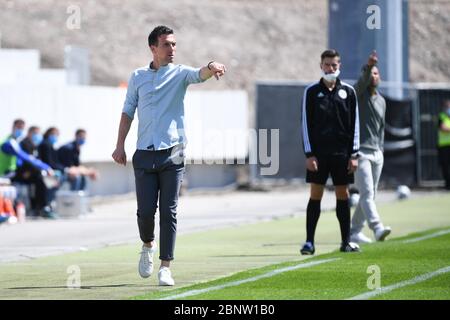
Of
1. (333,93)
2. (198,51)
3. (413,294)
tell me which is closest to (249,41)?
(198,51)

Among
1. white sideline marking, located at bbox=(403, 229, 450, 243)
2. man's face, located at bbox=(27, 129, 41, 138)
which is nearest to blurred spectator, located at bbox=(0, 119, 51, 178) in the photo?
man's face, located at bbox=(27, 129, 41, 138)

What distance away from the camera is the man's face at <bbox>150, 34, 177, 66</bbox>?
1272 cm

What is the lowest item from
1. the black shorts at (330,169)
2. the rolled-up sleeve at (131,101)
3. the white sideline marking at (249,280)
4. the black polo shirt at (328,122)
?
the white sideline marking at (249,280)

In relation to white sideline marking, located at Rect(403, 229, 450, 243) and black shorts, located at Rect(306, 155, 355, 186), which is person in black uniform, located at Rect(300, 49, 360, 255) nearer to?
black shorts, located at Rect(306, 155, 355, 186)

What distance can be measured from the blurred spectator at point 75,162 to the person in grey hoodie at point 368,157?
11.6m

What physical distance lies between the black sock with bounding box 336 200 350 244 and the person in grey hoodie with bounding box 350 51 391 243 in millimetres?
1481

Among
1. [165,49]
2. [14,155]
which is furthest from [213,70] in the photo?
[14,155]

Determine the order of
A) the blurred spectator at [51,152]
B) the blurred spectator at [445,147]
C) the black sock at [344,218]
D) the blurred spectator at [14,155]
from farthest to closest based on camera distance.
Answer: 1. the blurred spectator at [445,147]
2. the blurred spectator at [51,152]
3. the blurred spectator at [14,155]
4. the black sock at [344,218]

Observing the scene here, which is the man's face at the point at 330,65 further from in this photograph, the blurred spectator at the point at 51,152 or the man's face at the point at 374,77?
A: the blurred spectator at the point at 51,152

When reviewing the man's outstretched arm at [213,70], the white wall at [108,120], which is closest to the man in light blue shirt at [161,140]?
the man's outstretched arm at [213,70]

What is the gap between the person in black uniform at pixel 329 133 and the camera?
52.0 ft

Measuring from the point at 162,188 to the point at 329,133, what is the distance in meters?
3.51

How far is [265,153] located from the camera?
3741 cm

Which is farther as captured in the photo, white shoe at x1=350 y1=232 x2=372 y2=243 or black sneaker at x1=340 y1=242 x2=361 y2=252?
white shoe at x1=350 y1=232 x2=372 y2=243
